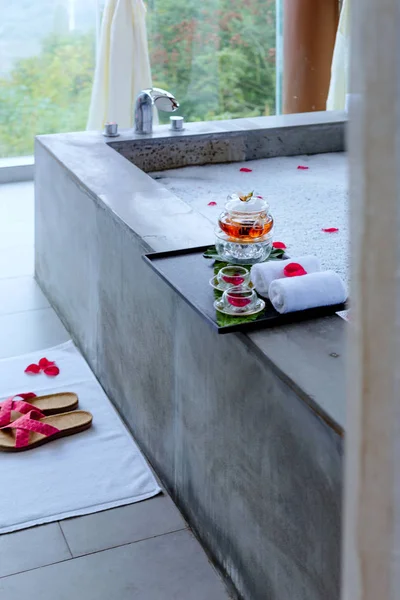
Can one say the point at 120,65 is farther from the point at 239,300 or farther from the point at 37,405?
the point at 239,300

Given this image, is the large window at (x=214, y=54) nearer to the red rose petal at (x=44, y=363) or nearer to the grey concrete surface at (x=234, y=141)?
the grey concrete surface at (x=234, y=141)

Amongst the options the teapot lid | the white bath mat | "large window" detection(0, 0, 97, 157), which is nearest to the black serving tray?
the teapot lid

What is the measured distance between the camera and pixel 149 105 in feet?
11.0

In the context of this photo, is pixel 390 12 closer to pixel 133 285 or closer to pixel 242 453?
pixel 242 453

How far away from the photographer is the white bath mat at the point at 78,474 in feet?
6.80

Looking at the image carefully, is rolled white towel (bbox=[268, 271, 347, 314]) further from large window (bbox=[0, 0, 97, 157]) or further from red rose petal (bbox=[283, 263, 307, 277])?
large window (bbox=[0, 0, 97, 157])

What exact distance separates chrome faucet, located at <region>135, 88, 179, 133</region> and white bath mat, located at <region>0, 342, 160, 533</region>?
1.19 m

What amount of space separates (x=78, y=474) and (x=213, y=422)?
21.8 inches

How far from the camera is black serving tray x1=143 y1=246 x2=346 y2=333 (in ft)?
5.41

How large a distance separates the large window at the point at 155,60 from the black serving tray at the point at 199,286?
3299 mm

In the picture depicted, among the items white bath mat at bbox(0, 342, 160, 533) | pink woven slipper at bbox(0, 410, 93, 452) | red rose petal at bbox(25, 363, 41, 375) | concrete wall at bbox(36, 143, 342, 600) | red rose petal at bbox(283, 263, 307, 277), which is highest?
red rose petal at bbox(283, 263, 307, 277)

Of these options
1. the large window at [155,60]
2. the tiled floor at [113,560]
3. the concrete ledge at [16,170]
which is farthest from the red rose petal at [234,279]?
the large window at [155,60]

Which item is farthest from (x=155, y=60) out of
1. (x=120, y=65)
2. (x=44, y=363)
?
(x=44, y=363)

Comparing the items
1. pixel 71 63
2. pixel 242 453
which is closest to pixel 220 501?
pixel 242 453
